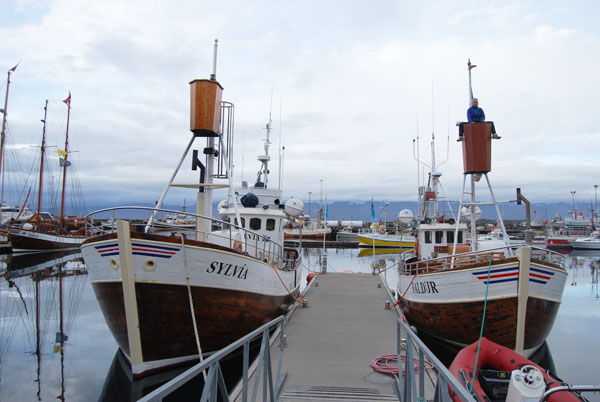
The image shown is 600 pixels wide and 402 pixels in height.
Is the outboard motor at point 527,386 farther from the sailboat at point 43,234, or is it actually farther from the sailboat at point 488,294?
the sailboat at point 43,234

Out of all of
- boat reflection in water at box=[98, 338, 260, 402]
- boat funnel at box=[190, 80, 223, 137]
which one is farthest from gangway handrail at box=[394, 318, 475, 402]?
boat funnel at box=[190, 80, 223, 137]

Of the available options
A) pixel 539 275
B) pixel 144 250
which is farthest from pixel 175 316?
pixel 539 275

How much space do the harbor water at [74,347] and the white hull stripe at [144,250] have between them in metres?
2.42

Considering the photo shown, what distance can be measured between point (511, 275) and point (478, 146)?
3.70 m

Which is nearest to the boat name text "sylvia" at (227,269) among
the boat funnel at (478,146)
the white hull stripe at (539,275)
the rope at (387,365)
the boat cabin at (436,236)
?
the rope at (387,365)

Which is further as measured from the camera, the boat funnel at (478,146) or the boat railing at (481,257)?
the boat funnel at (478,146)

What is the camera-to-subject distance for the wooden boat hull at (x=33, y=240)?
38281 mm

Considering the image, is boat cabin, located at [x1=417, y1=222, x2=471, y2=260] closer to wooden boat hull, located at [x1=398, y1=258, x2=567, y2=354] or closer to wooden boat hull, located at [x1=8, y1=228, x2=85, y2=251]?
wooden boat hull, located at [x1=398, y1=258, x2=567, y2=354]

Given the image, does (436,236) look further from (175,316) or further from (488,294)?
(175,316)

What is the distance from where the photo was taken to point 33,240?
39.1 m

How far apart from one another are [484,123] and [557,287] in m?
4.24

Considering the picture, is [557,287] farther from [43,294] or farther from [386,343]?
[43,294]

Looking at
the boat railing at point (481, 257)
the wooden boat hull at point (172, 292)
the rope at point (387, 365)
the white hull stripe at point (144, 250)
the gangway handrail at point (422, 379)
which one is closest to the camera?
the gangway handrail at point (422, 379)

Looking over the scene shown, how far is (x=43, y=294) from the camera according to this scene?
19.1m
